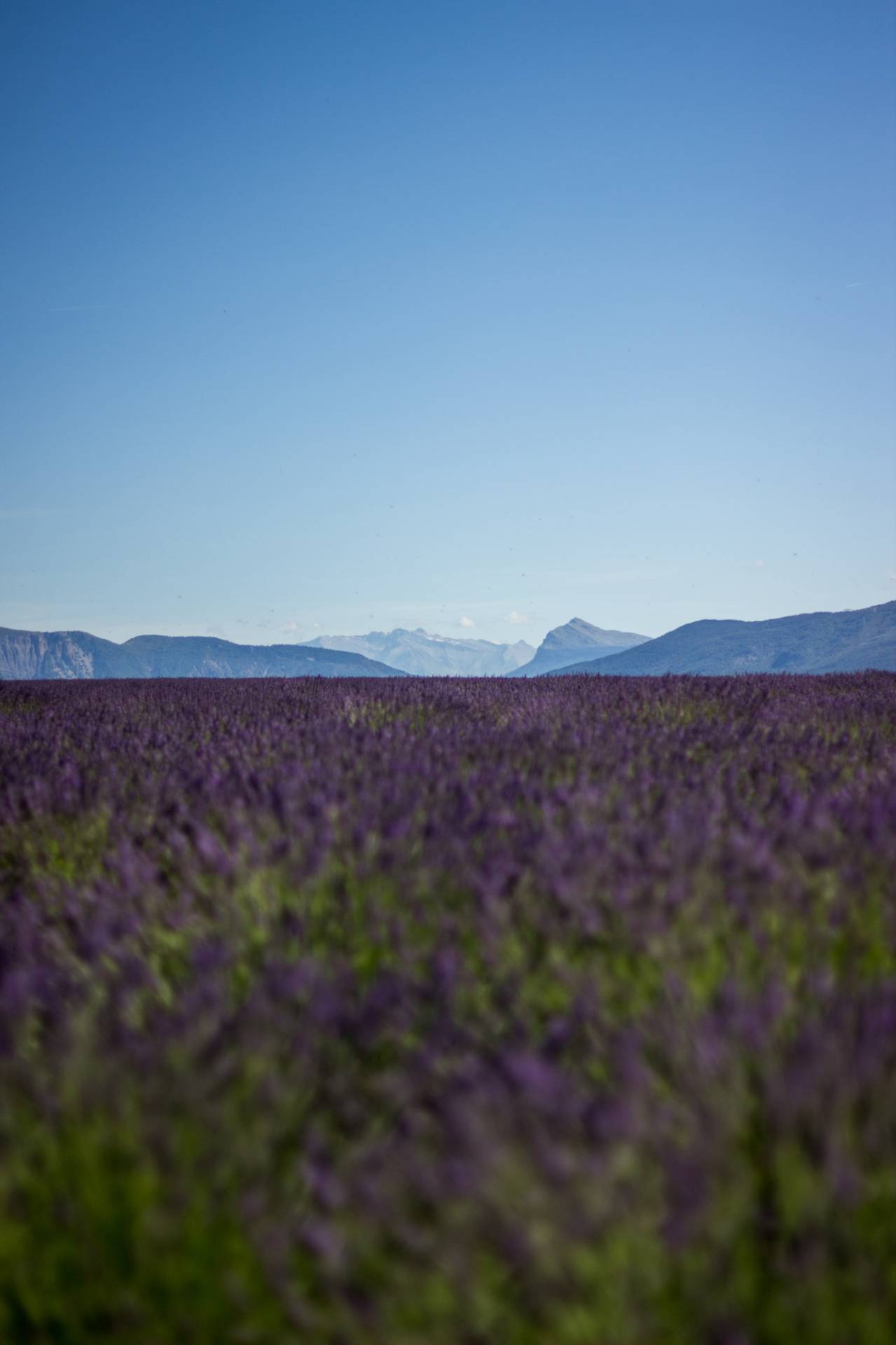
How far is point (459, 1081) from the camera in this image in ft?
3.70

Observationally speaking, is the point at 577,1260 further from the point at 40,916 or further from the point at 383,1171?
the point at 40,916

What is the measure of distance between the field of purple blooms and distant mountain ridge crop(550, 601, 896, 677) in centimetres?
13495

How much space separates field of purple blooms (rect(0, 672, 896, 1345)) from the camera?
2.89 feet

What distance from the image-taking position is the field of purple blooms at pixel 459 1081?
34.7 inches

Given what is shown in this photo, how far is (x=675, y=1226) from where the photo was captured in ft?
2.84

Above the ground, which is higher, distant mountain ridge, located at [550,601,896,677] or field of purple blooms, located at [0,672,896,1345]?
distant mountain ridge, located at [550,601,896,677]

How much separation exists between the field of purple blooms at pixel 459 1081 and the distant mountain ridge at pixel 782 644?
134948mm

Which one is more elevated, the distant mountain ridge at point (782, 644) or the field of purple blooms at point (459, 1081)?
the distant mountain ridge at point (782, 644)

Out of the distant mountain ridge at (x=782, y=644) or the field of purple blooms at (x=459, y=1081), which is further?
the distant mountain ridge at (x=782, y=644)

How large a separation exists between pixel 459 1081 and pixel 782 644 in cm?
16251

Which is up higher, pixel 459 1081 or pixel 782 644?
pixel 782 644

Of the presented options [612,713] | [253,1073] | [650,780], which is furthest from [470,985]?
[612,713]

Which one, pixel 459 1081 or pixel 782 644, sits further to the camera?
pixel 782 644

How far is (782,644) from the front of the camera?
154 metres
